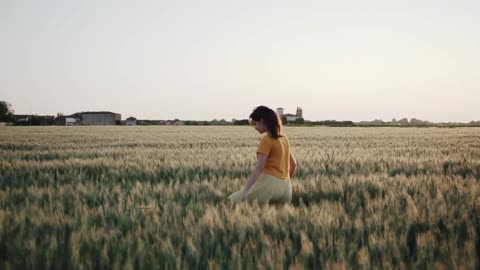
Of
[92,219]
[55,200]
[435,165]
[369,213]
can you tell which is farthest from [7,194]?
[435,165]

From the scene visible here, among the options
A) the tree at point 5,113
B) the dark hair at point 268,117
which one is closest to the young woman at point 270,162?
the dark hair at point 268,117

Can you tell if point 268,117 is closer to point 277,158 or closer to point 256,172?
point 277,158

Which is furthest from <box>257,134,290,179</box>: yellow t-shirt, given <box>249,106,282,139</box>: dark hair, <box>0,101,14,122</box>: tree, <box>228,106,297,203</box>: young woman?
<box>0,101,14,122</box>: tree

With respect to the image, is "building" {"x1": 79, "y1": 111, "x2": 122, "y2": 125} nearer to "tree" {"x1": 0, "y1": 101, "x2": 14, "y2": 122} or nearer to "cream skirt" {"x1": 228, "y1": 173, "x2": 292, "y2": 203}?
"tree" {"x1": 0, "y1": 101, "x2": 14, "y2": 122}

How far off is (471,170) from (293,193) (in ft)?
13.4

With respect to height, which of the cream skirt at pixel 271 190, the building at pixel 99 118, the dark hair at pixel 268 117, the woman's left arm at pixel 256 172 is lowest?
the cream skirt at pixel 271 190

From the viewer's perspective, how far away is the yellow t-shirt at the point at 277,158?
14.5 ft

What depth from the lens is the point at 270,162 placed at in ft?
15.0

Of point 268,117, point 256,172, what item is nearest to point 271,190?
point 256,172

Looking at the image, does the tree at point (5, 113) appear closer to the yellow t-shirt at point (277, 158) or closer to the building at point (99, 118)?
the building at point (99, 118)

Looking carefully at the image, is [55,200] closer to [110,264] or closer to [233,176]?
[110,264]

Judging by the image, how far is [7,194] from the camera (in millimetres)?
4352

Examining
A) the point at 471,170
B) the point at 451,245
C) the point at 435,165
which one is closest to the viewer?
the point at 451,245

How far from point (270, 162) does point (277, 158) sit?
11cm
